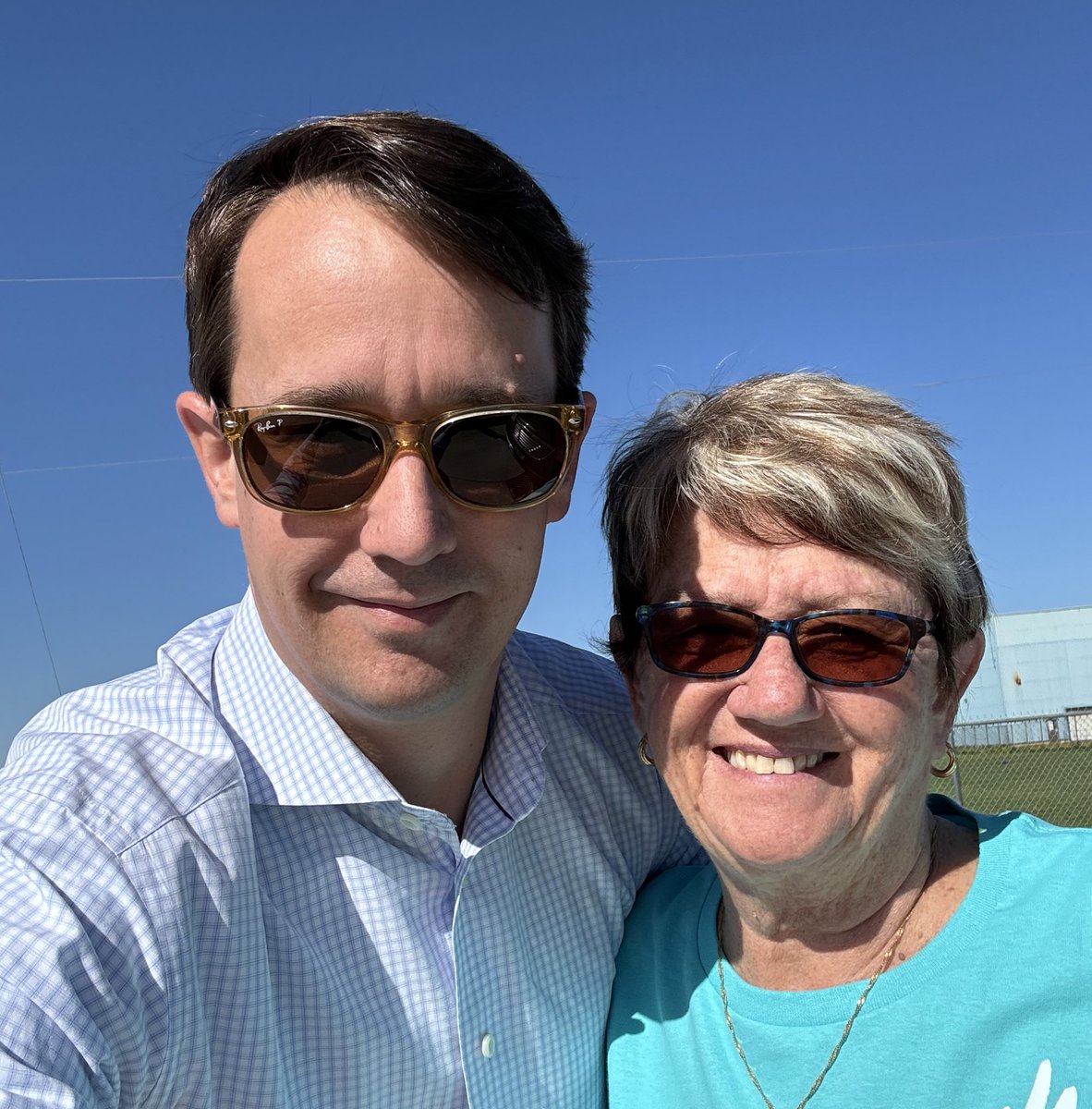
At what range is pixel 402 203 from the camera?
205 cm

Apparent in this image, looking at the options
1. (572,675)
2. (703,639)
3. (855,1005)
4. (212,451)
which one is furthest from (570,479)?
(855,1005)

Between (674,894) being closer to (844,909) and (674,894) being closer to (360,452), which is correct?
(844,909)

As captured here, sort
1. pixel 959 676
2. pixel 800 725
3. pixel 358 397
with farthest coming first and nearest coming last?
pixel 959 676
pixel 800 725
pixel 358 397

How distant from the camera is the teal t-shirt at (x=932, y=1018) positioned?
1931 millimetres

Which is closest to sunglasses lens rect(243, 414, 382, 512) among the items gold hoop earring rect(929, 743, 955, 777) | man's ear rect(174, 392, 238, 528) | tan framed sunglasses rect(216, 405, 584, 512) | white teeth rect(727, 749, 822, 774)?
tan framed sunglasses rect(216, 405, 584, 512)

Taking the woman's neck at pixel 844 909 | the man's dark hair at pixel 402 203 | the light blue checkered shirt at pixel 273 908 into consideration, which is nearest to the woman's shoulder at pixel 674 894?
the light blue checkered shirt at pixel 273 908

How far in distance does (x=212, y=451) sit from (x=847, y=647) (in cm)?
141

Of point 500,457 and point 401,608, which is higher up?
point 500,457

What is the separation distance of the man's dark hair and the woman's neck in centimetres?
118

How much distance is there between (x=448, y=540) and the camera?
200 centimetres

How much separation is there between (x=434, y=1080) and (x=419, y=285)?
1465 millimetres

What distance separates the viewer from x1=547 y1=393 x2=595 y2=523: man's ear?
225cm

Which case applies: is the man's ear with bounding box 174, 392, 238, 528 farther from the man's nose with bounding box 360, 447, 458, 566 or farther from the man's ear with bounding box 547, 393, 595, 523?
the man's ear with bounding box 547, 393, 595, 523

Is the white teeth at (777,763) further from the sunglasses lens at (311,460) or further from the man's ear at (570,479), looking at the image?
the sunglasses lens at (311,460)
